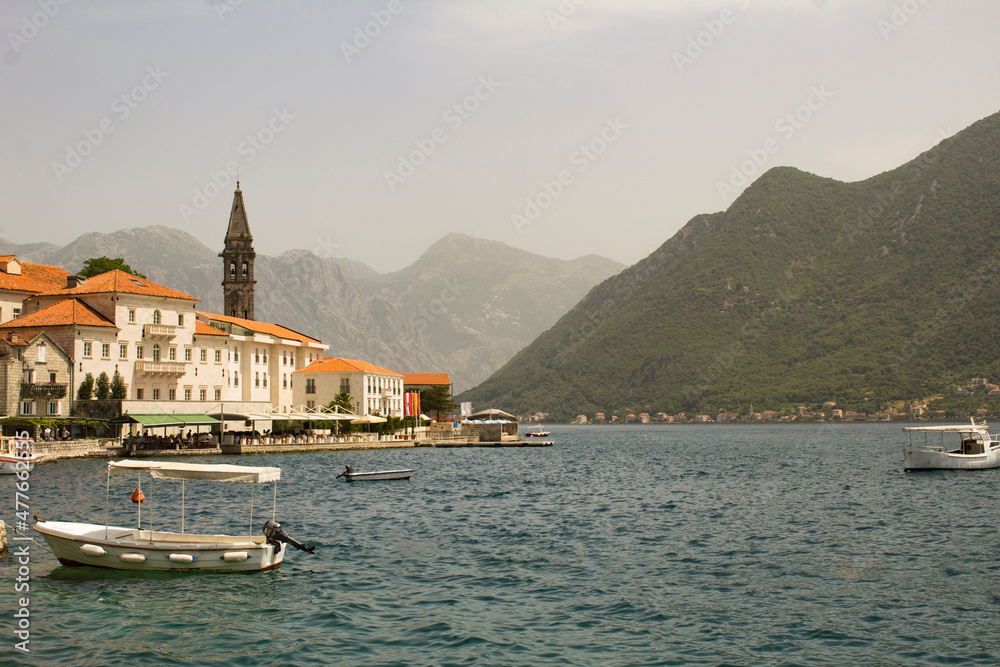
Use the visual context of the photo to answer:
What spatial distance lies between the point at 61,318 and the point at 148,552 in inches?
2498

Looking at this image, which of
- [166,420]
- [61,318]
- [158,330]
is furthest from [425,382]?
[61,318]

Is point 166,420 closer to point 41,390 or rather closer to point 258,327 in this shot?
point 41,390

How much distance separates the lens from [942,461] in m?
64.1

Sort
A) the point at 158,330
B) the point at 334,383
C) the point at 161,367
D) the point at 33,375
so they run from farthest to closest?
the point at 334,383
the point at 158,330
the point at 161,367
the point at 33,375

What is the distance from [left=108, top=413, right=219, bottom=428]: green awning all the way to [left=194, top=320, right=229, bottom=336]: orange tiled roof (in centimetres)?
1034

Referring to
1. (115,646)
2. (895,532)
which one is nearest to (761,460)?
(895,532)

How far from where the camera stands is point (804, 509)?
4025cm

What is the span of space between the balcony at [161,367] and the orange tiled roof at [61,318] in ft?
16.9

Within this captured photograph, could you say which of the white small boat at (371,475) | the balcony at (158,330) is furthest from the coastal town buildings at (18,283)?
the white small boat at (371,475)

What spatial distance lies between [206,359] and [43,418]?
874 inches

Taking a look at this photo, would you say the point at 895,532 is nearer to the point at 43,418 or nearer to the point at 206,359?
the point at 43,418

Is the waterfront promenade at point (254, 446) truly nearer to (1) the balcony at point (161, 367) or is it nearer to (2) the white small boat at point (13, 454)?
(2) the white small boat at point (13, 454)

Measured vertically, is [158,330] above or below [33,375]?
above

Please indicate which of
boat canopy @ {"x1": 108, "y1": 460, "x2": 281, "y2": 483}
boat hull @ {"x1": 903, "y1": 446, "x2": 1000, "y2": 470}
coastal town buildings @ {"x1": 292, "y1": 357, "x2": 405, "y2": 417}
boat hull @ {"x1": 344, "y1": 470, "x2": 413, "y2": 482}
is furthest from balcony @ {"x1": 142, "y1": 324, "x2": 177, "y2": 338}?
boat hull @ {"x1": 903, "y1": 446, "x2": 1000, "y2": 470}
